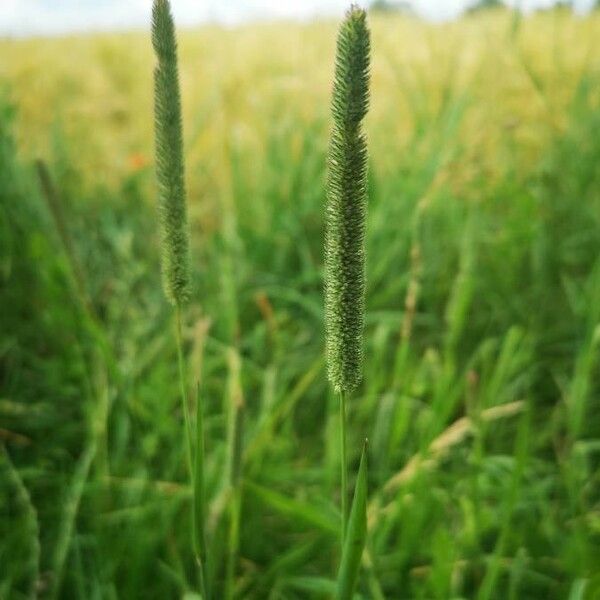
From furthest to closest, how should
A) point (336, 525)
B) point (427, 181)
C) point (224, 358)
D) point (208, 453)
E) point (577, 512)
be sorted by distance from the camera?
Answer: 1. point (427, 181)
2. point (224, 358)
3. point (208, 453)
4. point (577, 512)
5. point (336, 525)

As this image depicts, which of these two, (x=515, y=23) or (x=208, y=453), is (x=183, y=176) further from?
(x=515, y=23)

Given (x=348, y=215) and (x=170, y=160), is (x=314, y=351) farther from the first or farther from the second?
(x=348, y=215)

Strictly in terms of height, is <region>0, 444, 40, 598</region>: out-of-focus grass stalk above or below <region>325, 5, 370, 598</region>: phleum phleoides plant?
below

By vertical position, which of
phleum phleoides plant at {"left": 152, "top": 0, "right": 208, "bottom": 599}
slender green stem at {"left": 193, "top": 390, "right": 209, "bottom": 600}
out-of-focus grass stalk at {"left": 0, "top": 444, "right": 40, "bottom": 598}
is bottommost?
out-of-focus grass stalk at {"left": 0, "top": 444, "right": 40, "bottom": 598}

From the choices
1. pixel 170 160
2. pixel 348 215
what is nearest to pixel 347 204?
pixel 348 215

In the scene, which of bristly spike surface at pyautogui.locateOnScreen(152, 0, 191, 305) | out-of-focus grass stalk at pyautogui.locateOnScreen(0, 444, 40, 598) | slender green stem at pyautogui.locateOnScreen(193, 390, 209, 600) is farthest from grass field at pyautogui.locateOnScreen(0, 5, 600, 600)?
bristly spike surface at pyautogui.locateOnScreen(152, 0, 191, 305)

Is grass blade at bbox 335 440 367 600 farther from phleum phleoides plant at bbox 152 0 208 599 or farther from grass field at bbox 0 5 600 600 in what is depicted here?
grass field at bbox 0 5 600 600

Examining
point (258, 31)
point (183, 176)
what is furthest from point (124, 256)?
point (258, 31)

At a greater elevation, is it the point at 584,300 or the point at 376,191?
the point at 376,191
